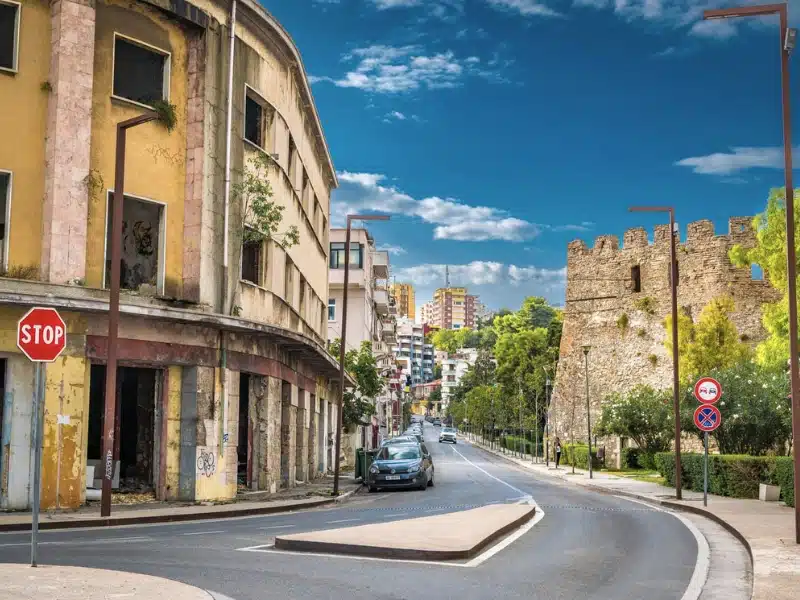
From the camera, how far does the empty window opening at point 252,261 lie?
2856 cm

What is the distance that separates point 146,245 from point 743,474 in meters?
17.1

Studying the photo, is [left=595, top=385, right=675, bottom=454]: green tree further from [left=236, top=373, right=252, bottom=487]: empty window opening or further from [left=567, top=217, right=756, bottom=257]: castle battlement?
[left=236, top=373, right=252, bottom=487]: empty window opening

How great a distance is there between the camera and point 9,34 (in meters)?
21.8

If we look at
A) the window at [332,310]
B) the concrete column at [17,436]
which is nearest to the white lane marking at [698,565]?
the concrete column at [17,436]

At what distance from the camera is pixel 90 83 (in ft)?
73.4

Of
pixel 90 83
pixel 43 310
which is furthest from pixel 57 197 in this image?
pixel 43 310

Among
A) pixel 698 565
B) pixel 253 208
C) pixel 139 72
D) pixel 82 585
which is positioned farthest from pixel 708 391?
pixel 82 585

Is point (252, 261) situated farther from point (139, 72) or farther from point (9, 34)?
point (9, 34)

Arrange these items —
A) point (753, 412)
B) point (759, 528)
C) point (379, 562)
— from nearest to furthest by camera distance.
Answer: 1. point (379, 562)
2. point (759, 528)
3. point (753, 412)

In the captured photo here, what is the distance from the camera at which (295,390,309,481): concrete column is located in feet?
117

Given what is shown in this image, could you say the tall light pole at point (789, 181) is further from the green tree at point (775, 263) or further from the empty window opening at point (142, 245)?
the green tree at point (775, 263)

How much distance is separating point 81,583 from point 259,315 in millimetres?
19264

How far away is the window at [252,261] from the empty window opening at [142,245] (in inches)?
171

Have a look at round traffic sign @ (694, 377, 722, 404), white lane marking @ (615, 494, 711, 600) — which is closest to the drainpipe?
white lane marking @ (615, 494, 711, 600)
